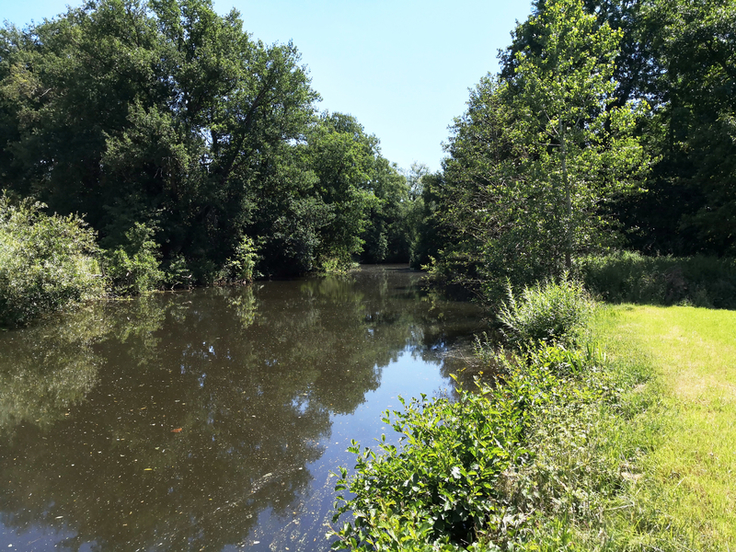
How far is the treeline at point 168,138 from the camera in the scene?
69.3ft

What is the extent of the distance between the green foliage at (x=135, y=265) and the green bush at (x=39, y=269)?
4.39 m

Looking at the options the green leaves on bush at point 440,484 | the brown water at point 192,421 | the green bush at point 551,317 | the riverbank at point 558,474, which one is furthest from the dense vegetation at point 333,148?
the green leaves on bush at point 440,484

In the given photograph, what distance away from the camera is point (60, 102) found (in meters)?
22.8

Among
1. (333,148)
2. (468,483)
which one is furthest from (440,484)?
(333,148)

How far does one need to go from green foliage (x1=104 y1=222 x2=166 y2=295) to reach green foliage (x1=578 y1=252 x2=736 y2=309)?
59.7 feet

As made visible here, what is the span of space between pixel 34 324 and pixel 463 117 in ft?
55.6

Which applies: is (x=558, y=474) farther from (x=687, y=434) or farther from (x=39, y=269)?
(x=39, y=269)

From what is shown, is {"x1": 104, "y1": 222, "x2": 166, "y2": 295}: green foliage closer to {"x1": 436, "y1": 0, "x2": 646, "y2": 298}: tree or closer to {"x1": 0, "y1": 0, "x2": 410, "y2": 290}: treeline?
{"x1": 0, "y1": 0, "x2": 410, "y2": 290}: treeline

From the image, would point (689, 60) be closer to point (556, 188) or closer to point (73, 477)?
point (556, 188)

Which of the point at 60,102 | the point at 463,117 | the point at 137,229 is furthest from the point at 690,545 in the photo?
the point at 60,102

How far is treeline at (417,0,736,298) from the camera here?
34.2ft

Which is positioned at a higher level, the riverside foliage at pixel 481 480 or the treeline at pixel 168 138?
the treeline at pixel 168 138

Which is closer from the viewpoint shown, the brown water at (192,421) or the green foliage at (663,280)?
the brown water at (192,421)

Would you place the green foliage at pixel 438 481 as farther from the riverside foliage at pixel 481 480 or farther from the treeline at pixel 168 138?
the treeline at pixel 168 138
